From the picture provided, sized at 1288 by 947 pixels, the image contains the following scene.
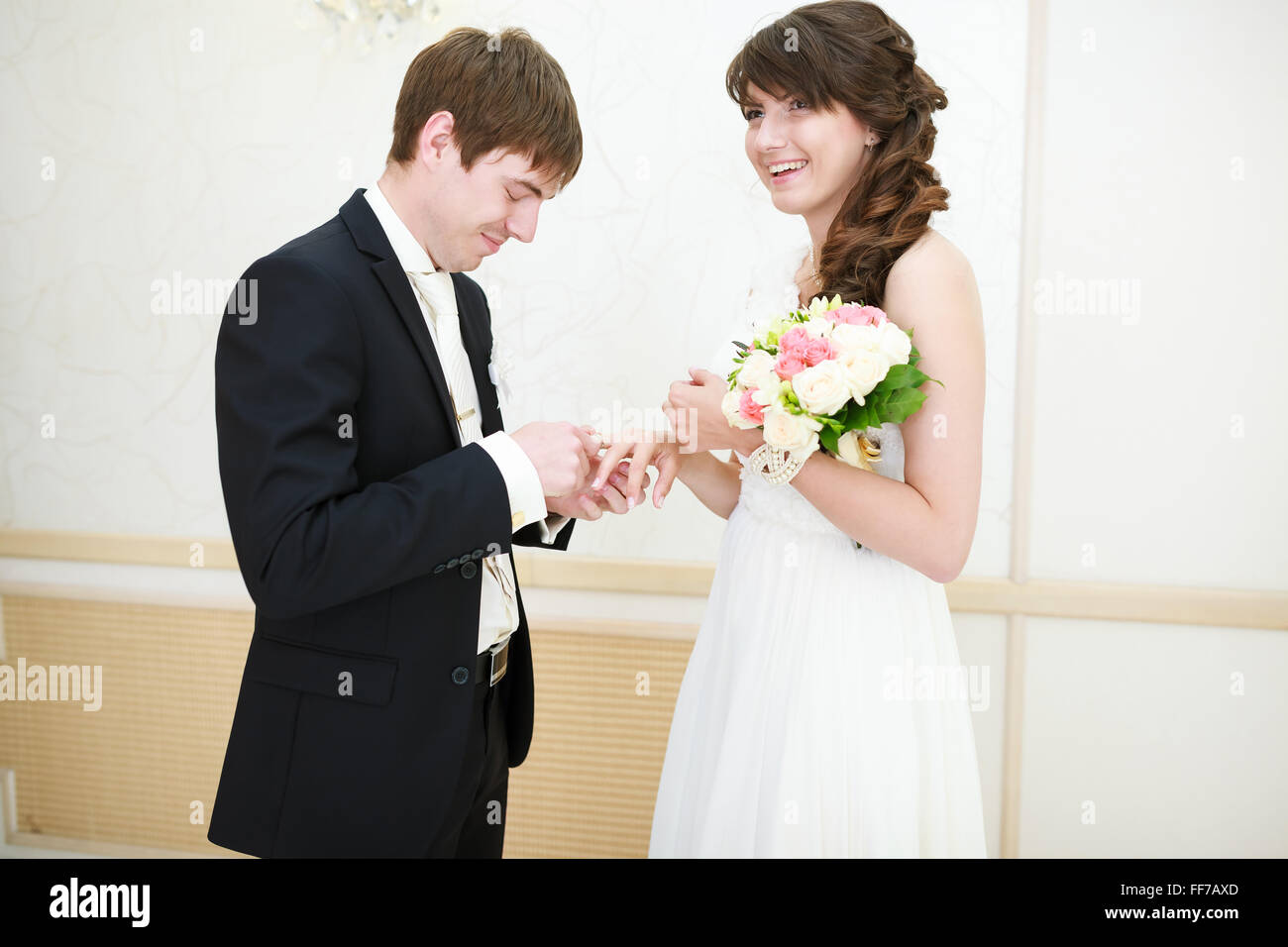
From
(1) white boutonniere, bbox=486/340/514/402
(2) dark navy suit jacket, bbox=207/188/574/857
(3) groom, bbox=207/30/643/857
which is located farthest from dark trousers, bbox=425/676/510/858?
(1) white boutonniere, bbox=486/340/514/402

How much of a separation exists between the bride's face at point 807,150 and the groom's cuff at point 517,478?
2.56 feet

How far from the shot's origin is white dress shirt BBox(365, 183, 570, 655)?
5.10 feet

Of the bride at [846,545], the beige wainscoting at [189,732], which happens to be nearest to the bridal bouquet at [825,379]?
the bride at [846,545]

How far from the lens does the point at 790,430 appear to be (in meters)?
1.56

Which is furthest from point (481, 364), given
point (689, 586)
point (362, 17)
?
point (362, 17)

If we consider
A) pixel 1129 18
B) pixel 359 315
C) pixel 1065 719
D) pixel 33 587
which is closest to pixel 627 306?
pixel 359 315

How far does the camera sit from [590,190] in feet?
9.25

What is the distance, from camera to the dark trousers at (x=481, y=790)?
→ 5.88ft

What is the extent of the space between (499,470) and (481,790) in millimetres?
781

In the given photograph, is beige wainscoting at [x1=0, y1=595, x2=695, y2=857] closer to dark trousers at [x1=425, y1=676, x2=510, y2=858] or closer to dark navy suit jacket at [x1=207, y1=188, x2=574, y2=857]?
dark trousers at [x1=425, y1=676, x2=510, y2=858]

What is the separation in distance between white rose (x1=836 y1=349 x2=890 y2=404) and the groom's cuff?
0.54 metres

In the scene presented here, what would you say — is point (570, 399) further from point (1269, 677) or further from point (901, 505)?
point (1269, 677)

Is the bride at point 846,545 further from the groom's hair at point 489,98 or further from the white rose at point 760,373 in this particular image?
the groom's hair at point 489,98
